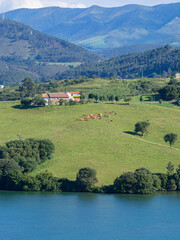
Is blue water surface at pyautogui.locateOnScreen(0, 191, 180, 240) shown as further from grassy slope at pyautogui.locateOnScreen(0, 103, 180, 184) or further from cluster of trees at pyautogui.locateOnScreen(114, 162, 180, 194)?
grassy slope at pyautogui.locateOnScreen(0, 103, 180, 184)

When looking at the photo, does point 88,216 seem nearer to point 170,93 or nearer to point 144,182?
point 144,182

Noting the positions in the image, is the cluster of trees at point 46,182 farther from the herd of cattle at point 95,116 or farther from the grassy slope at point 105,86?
the grassy slope at point 105,86

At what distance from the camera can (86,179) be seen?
75125 millimetres

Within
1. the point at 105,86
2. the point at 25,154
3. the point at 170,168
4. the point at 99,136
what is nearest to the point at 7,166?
the point at 25,154

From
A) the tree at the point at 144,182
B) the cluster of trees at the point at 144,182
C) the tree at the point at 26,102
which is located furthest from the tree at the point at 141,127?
the tree at the point at 26,102

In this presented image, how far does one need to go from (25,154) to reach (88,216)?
24.6 m

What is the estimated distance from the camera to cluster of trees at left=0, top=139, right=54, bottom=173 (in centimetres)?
8000

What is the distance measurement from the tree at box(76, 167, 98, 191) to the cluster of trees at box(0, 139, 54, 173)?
35.5 feet

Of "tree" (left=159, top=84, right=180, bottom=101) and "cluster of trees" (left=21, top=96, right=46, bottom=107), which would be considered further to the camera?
"tree" (left=159, top=84, right=180, bottom=101)

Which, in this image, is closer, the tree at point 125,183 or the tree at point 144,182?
the tree at point 125,183

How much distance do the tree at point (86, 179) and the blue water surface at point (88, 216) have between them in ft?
4.87

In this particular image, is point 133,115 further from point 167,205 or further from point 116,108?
point 167,205

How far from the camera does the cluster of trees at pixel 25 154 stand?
80.0 meters

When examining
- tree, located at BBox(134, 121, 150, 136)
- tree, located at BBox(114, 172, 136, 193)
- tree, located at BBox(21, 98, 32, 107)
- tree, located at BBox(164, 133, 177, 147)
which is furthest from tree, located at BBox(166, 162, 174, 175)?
tree, located at BBox(21, 98, 32, 107)
